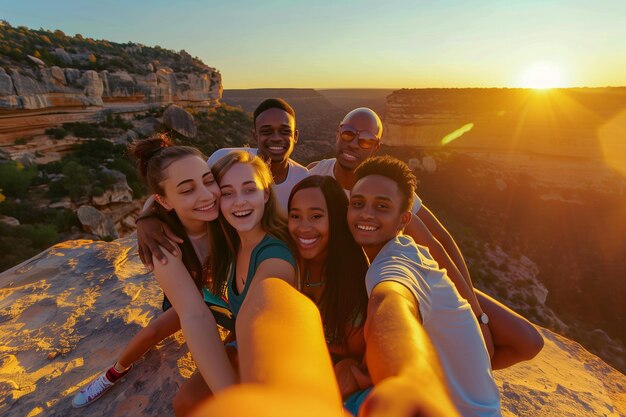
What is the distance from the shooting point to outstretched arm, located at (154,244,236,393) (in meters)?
1.58

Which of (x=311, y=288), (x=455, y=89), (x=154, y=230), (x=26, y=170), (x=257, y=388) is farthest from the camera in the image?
(x=455, y=89)

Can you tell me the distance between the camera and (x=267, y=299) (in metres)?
1.29

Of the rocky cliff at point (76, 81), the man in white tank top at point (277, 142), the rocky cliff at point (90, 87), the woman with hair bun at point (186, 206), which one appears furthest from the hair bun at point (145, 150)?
the rocky cliff at point (90, 87)

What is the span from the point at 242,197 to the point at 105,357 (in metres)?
2.39

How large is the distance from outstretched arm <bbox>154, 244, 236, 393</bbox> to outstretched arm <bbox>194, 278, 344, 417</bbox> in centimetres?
49

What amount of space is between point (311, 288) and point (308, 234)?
1.38ft

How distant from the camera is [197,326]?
1.67 m

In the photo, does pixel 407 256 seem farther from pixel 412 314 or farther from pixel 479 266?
pixel 479 266

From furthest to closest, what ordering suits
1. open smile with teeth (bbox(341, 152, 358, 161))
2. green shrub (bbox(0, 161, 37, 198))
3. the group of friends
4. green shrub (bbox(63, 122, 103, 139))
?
green shrub (bbox(63, 122, 103, 139)) → green shrub (bbox(0, 161, 37, 198)) → open smile with teeth (bbox(341, 152, 358, 161)) → the group of friends

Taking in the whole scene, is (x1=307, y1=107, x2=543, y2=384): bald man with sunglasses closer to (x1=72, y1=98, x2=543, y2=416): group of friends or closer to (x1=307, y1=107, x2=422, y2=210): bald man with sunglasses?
(x1=72, y1=98, x2=543, y2=416): group of friends

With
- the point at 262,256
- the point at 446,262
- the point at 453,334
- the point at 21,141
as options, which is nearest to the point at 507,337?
the point at 446,262

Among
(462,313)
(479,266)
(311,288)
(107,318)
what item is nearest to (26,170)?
(107,318)

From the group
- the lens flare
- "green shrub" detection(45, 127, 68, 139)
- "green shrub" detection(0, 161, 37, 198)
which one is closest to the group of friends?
"green shrub" detection(0, 161, 37, 198)

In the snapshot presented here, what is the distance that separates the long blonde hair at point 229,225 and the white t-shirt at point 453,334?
0.76m
